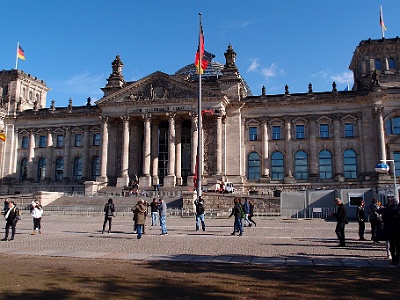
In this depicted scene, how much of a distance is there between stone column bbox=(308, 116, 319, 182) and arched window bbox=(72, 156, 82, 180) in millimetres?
37912

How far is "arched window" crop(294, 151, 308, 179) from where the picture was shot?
2288 inches

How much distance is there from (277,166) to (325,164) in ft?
22.9

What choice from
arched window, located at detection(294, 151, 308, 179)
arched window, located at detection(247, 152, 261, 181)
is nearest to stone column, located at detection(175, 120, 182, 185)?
arched window, located at detection(247, 152, 261, 181)

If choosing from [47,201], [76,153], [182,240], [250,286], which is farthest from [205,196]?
[250,286]

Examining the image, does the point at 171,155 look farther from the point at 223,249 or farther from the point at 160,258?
the point at 160,258

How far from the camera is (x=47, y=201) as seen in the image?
48719mm

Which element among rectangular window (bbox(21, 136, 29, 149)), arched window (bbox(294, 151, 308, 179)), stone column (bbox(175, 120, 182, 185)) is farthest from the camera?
rectangular window (bbox(21, 136, 29, 149))

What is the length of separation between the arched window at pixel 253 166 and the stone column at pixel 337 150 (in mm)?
11226

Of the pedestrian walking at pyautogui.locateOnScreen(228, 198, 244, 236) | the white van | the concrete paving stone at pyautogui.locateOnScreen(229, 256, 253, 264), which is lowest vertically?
the concrete paving stone at pyautogui.locateOnScreen(229, 256, 253, 264)

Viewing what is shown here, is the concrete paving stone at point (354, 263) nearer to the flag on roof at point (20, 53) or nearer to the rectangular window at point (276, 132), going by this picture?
the rectangular window at point (276, 132)

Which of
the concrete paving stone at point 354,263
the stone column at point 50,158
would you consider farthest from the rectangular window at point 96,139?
the concrete paving stone at point 354,263

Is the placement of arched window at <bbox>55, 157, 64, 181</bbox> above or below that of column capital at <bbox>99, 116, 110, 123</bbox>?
below

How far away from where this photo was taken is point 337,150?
2248 inches

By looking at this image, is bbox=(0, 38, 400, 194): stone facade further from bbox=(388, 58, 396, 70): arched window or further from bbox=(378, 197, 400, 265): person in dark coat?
bbox=(378, 197, 400, 265): person in dark coat
